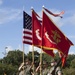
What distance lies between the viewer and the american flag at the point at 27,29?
670 inches

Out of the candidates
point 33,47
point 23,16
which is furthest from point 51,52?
point 23,16

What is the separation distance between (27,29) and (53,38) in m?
2.16

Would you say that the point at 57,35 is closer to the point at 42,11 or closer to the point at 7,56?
the point at 42,11

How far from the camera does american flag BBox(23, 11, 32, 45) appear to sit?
17.0 m

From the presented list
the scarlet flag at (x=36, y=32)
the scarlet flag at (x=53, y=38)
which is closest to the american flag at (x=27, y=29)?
the scarlet flag at (x=36, y=32)

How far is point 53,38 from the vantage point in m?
15.3

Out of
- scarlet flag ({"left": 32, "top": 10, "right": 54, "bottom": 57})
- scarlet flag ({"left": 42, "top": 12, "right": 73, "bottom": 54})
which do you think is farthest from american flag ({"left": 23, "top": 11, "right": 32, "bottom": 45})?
scarlet flag ({"left": 42, "top": 12, "right": 73, "bottom": 54})

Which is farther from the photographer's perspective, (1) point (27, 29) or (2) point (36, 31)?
(1) point (27, 29)

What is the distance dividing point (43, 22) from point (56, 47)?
117 cm

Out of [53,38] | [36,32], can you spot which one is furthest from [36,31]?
[53,38]

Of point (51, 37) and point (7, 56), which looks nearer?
point (51, 37)

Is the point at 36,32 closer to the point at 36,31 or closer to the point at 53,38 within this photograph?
the point at 36,31

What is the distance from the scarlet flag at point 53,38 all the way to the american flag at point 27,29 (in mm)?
1515

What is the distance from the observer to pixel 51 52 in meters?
15.9
